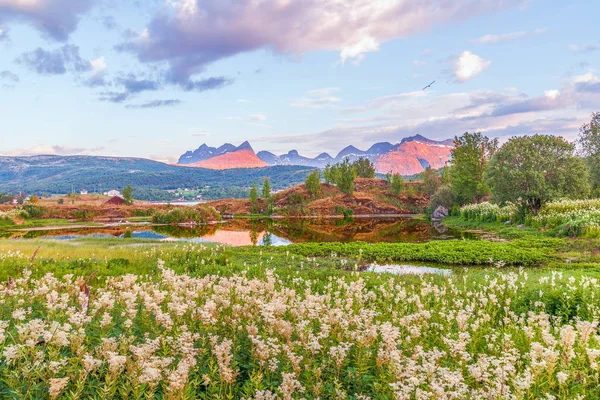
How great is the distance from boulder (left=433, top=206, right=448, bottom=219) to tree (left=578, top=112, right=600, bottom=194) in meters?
26.5

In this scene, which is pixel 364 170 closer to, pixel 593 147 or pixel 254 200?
pixel 254 200

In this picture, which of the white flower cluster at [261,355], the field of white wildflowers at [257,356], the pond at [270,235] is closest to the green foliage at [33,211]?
the pond at [270,235]

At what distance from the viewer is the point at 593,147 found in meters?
56.6

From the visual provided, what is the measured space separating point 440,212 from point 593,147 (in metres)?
29.6

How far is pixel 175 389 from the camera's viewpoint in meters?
4.04

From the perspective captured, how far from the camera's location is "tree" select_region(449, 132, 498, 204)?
7194 centimetres

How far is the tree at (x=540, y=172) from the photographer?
43375 millimetres

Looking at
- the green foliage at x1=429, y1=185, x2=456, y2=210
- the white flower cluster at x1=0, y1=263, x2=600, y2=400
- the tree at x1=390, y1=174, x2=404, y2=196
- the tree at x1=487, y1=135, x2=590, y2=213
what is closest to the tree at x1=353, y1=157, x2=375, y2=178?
the tree at x1=390, y1=174, x2=404, y2=196

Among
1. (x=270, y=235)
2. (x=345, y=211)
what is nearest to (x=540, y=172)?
(x=270, y=235)

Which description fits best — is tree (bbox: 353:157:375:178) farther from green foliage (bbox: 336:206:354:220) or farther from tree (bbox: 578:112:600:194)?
tree (bbox: 578:112:600:194)

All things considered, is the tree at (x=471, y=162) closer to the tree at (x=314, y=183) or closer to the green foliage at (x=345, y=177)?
the green foliage at (x=345, y=177)

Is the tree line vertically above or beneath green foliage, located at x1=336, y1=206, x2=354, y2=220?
above

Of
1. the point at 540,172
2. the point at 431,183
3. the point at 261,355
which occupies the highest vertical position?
the point at 540,172

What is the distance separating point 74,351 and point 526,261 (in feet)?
84.7
